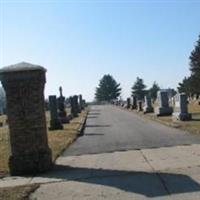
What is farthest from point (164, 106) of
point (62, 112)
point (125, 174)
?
point (125, 174)

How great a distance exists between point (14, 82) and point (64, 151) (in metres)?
4.14

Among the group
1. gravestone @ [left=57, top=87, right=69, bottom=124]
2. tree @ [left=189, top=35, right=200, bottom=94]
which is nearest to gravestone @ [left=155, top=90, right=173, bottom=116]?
gravestone @ [left=57, top=87, right=69, bottom=124]

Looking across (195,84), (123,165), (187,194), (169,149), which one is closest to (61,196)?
(187,194)

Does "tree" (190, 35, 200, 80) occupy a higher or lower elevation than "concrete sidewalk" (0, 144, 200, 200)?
higher

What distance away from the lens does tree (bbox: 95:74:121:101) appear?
545 ft

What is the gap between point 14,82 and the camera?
1205 centimetres

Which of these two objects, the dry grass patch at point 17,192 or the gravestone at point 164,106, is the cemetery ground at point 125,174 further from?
the gravestone at point 164,106

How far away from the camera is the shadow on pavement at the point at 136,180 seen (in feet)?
28.4

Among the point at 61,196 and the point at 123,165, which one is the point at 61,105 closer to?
the point at 123,165

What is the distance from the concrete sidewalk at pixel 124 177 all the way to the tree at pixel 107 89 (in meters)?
152

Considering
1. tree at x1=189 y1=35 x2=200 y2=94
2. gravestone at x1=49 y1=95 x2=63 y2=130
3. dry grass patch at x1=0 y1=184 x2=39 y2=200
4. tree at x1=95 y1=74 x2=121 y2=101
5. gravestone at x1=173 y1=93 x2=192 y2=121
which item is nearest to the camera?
dry grass patch at x1=0 y1=184 x2=39 y2=200

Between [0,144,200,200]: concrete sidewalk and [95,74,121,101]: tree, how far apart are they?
15210 centimetres

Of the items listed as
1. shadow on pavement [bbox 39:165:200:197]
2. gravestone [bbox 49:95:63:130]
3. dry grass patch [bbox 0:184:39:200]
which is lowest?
dry grass patch [bbox 0:184:39:200]

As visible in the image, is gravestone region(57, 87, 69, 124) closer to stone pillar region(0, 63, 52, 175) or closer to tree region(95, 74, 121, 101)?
stone pillar region(0, 63, 52, 175)
